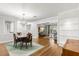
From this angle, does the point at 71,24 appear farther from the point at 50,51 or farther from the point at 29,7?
the point at 29,7

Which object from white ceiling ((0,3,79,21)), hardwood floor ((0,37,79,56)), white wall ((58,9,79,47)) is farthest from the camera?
white wall ((58,9,79,47))

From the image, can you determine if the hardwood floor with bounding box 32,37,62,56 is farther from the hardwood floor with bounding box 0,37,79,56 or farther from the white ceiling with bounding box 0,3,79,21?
A: the white ceiling with bounding box 0,3,79,21

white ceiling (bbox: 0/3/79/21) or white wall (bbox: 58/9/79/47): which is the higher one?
white ceiling (bbox: 0/3/79/21)

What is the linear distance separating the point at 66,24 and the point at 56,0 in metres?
2.02

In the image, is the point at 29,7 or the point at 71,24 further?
the point at 71,24

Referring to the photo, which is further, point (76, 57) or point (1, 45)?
point (1, 45)

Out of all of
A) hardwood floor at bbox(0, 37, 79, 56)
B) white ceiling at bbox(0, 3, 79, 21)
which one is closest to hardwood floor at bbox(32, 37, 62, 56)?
hardwood floor at bbox(0, 37, 79, 56)

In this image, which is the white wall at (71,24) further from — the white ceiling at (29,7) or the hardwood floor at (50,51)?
the hardwood floor at (50,51)

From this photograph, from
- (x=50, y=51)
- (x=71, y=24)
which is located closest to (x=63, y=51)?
(x=50, y=51)

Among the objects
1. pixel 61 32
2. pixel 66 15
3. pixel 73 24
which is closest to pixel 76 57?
pixel 73 24

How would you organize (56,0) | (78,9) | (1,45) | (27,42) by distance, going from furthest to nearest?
(27,42) → (78,9) → (1,45) → (56,0)

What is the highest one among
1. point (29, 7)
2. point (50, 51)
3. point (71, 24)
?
point (29, 7)

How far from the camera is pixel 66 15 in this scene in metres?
3.03

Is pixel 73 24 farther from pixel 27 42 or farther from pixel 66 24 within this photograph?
pixel 27 42
